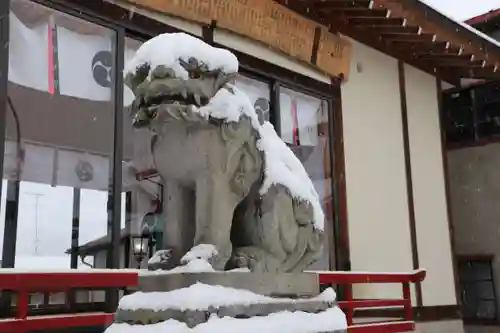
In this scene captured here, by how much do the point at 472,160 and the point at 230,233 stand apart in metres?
9.33

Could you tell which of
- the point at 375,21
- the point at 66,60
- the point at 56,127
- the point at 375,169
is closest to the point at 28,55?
the point at 66,60

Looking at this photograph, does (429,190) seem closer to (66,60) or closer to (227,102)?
(66,60)

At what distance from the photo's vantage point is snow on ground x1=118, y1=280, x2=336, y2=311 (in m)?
2.15

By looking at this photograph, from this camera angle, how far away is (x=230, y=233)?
2.56 m

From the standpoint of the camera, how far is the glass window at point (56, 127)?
182 inches

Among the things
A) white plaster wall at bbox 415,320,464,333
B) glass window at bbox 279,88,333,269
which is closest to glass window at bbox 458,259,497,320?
A: white plaster wall at bbox 415,320,464,333

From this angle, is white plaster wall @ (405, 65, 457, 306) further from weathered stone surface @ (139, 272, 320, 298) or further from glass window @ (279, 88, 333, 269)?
weathered stone surface @ (139, 272, 320, 298)

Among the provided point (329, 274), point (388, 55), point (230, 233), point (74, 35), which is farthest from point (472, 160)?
point (230, 233)

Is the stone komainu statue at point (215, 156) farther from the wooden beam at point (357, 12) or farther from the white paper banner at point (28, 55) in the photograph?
the wooden beam at point (357, 12)

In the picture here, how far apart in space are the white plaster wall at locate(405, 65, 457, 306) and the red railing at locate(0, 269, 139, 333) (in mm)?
5569

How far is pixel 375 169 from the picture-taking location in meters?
7.77

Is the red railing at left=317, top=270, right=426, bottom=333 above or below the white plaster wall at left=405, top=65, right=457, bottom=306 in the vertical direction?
below

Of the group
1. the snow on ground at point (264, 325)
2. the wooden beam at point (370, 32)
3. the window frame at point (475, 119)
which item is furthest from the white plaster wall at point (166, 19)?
the window frame at point (475, 119)

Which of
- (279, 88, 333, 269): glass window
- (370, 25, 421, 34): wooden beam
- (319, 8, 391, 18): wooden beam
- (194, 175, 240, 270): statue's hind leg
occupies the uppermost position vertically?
(319, 8, 391, 18): wooden beam
